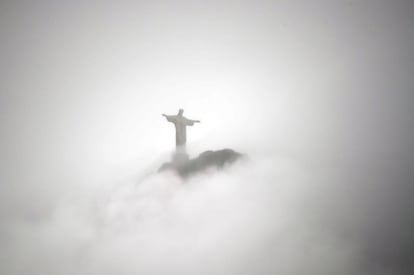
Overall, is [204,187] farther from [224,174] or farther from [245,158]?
[245,158]

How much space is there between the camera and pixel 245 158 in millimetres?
23656

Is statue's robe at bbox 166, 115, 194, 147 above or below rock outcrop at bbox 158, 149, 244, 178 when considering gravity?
above

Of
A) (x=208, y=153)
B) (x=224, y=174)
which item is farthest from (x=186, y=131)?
(x=224, y=174)

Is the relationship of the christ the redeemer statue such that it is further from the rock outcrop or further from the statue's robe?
the rock outcrop

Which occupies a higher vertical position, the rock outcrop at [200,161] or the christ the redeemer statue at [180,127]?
the christ the redeemer statue at [180,127]

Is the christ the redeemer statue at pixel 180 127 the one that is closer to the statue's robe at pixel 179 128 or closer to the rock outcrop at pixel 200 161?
the statue's robe at pixel 179 128

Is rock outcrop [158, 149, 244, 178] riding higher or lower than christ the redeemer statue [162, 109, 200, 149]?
lower

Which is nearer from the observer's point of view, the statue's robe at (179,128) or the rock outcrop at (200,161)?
the rock outcrop at (200,161)

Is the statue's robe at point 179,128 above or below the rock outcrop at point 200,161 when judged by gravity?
above

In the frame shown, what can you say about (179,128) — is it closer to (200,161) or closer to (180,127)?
(180,127)

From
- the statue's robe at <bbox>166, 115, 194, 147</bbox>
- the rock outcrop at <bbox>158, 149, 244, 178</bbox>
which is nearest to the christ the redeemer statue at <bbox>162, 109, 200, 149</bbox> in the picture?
the statue's robe at <bbox>166, 115, 194, 147</bbox>

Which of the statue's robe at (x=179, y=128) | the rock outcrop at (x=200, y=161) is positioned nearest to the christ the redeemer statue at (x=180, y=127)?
the statue's robe at (x=179, y=128)

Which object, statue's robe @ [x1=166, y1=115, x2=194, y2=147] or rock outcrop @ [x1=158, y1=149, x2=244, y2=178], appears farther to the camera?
statue's robe @ [x1=166, y1=115, x2=194, y2=147]

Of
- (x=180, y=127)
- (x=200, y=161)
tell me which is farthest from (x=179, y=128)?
(x=200, y=161)
